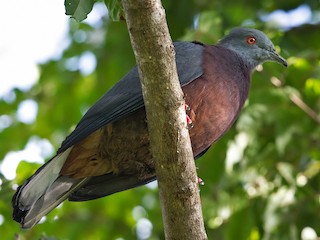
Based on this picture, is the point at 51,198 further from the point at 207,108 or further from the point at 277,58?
the point at 277,58

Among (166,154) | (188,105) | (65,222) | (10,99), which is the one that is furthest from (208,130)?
(10,99)

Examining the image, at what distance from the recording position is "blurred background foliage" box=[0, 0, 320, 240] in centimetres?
598

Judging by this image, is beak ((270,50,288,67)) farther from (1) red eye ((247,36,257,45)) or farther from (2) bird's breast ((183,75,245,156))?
(2) bird's breast ((183,75,245,156))

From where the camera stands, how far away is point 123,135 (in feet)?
15.8

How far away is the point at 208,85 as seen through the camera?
4.84 metres

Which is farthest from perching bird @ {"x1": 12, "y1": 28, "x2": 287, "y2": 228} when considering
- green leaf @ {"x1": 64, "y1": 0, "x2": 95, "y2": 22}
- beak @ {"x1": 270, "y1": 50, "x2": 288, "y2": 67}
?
green leaf @ {"x1": 64, "y1": 0, "x2": 95, "y2": 22}

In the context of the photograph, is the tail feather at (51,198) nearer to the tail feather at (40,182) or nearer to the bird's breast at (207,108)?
the tail feather at (40,182)

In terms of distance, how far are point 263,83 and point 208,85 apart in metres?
1.41

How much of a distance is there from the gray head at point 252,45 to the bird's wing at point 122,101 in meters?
0.75

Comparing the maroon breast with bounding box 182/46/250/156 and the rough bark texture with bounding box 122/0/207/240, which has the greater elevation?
the rough bark texture with bounding box 122/0/207/240

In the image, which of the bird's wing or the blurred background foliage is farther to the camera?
the blurred background foliage

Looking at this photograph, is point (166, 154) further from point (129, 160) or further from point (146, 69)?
point (129, 160)

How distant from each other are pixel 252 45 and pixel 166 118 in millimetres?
2004

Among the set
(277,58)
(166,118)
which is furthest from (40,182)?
(277,58)
